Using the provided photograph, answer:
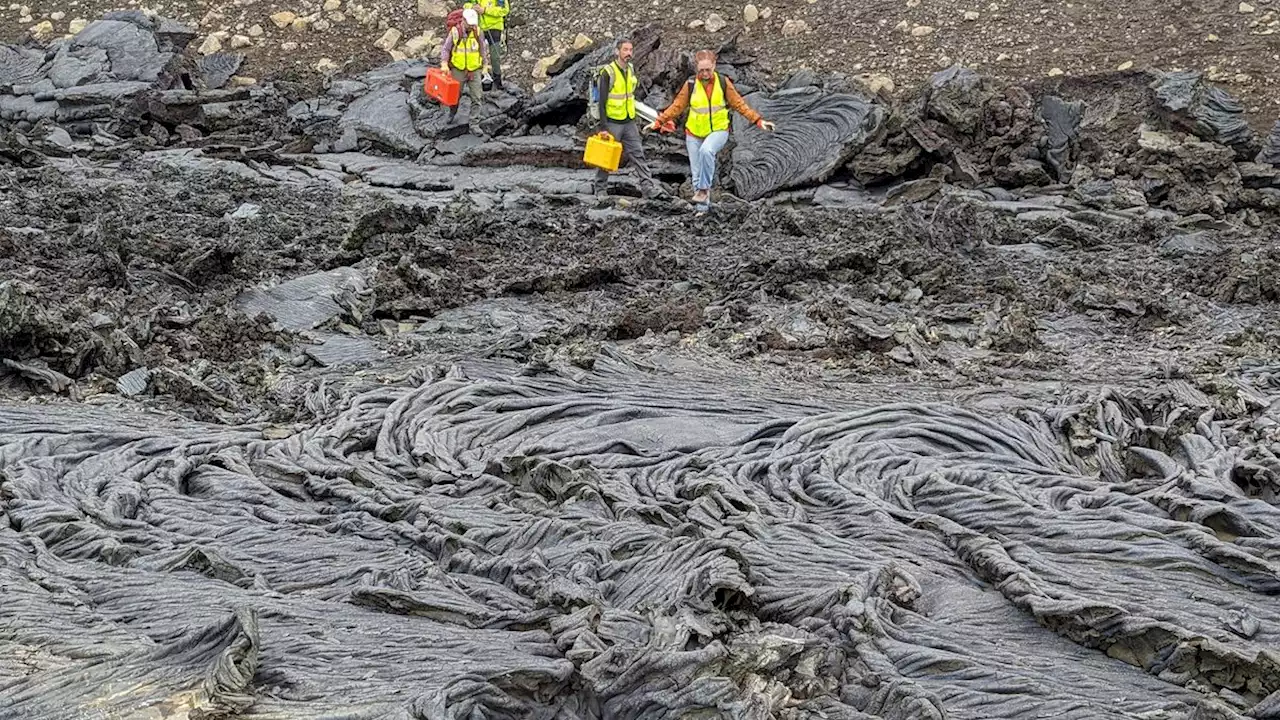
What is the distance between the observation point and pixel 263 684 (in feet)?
9.22

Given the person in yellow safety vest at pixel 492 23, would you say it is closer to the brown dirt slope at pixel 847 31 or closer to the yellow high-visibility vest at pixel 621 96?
the brown dirt slope at pixel 847 31

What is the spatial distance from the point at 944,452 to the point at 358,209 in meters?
7.17

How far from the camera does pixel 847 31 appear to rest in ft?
59.2

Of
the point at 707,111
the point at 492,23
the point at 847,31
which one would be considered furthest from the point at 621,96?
the point at 847,31

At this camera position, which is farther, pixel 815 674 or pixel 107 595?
pixel 107 595

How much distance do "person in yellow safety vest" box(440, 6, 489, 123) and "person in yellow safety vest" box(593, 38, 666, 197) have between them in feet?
9.93

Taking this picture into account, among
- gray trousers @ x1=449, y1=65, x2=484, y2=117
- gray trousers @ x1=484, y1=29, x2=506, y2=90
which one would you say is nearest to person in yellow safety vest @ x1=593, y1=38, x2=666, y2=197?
gray trousers @ x1=449, y1=65, x2=484, y2=117

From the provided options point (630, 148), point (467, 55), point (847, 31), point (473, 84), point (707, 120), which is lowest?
point (630, 148)

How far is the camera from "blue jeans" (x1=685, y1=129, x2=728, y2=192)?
11.2 metres

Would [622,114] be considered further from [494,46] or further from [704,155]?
[494,46]

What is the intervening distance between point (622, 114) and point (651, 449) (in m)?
7.93

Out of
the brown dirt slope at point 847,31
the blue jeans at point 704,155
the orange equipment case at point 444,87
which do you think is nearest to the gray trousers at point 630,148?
the blue jeans at point 704,155

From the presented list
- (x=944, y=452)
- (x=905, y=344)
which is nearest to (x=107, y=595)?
(x=944, y=452)

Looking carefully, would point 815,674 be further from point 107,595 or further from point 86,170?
point 86,170
